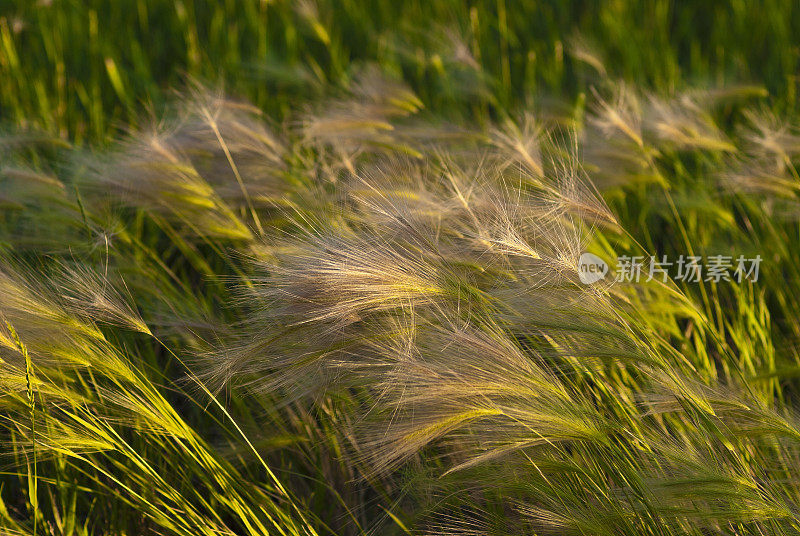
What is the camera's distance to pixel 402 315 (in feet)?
3.45

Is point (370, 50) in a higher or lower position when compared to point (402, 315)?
lower

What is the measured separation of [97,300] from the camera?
112 cm

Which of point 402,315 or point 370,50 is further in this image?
point 370,50

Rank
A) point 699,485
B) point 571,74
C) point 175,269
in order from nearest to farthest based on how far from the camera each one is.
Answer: point 699,485 → point 175,269 → point 571,74

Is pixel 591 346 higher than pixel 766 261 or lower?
higher

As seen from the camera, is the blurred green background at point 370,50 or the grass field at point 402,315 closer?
the grass field at point 402,315

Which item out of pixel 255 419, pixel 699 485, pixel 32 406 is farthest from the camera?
pixel 255 419

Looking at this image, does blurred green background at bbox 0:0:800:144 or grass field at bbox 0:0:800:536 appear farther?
blurred green background at bbox 0:0:800:144

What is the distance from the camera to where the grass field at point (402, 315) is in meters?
0.97

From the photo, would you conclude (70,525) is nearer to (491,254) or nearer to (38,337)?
(38,337)

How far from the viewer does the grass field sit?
3.18 ft

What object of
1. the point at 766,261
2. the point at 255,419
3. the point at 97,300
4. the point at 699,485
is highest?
the point at 97,300

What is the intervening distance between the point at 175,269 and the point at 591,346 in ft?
3.60

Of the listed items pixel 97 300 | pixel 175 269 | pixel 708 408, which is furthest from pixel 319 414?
pixel 175 269
